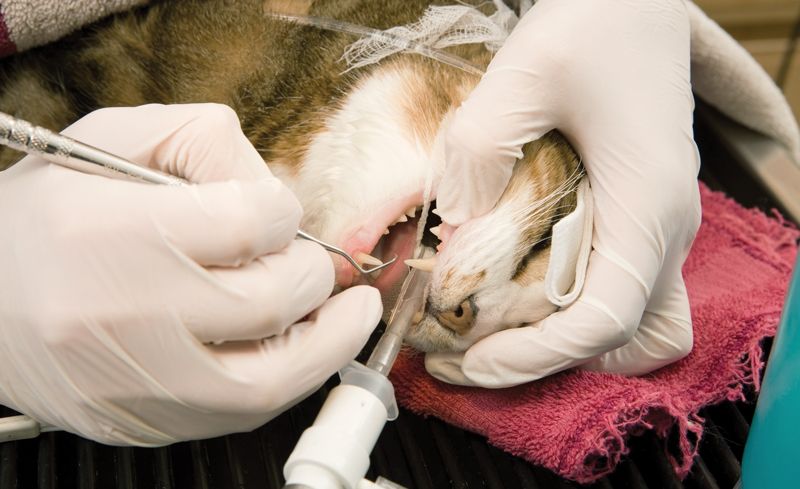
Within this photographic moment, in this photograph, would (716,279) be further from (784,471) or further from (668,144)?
(784,471)

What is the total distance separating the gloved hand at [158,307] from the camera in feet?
2.33

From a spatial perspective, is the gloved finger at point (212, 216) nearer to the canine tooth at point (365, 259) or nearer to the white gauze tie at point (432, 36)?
the canine tooth at point (365, 259)

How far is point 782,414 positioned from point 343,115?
61 centimetres

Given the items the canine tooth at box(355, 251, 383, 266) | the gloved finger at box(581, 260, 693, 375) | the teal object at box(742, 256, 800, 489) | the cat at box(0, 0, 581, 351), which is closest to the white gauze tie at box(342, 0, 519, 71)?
the cat at box(0, 0, 581, 351)

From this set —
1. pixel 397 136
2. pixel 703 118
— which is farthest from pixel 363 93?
pixel 703 118

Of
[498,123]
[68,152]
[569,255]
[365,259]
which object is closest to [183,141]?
[68,152]

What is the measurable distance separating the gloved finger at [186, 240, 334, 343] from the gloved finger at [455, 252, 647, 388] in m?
0.23

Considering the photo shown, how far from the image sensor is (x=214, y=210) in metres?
0.73

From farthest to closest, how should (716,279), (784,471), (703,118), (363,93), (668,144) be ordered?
(703,118) → (716,279) → (363,93) → (668,144) → (784,471)

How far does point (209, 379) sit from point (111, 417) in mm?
115

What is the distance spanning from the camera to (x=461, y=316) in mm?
865

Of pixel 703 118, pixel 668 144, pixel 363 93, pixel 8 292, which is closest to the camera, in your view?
pixel 8 292

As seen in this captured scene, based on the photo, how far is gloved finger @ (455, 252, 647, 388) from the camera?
32.9 inches

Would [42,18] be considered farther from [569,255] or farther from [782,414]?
[782,414]
